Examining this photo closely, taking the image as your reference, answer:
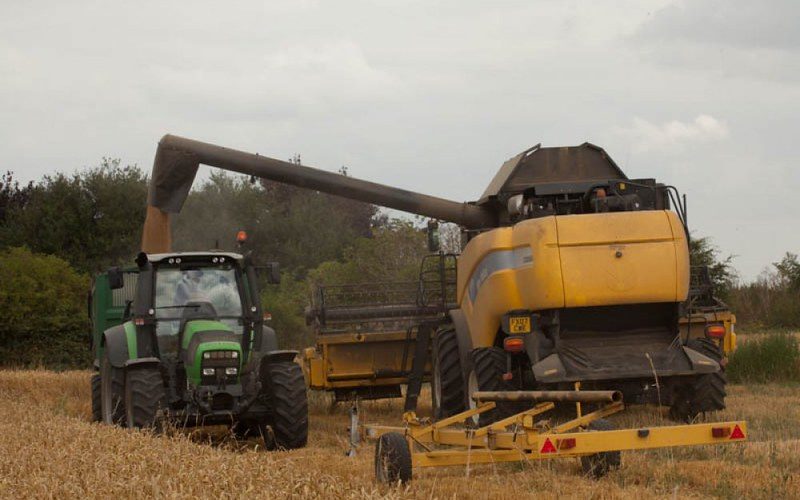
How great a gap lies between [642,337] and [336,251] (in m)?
31.5

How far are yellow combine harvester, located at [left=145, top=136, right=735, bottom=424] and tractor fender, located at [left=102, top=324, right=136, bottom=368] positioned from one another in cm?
329

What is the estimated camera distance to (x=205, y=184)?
43469 mm

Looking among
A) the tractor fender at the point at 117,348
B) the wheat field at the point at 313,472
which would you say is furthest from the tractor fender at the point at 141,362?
the wheat field at the point at 313,472

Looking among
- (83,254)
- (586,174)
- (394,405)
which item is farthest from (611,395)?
(83,254)

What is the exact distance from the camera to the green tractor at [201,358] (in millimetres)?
11164

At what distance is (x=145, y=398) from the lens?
10938 mm

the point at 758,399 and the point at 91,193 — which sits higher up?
the point at 91,193

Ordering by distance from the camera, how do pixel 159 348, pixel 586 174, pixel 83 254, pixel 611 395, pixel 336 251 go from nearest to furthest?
pixel 611 395, pixel 159 348, pixel 586 174, pixel 83 254, pixel 336 251

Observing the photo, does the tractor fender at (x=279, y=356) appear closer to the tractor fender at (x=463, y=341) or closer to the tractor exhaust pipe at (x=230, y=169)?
the tractor fender at (x=463, y=341)

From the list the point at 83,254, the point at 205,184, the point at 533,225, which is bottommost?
the point at 533,225

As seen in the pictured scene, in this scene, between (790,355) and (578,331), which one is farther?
(790,355)

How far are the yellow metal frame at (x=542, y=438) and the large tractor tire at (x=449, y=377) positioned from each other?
4175mm

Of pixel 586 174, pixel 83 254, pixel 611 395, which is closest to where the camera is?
pixel 611 395

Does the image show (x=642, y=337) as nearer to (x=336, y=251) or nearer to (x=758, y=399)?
(x=758, y=399)
